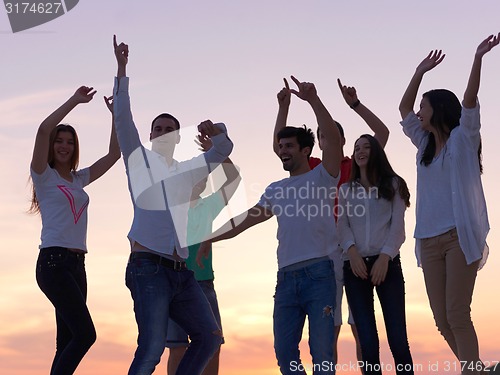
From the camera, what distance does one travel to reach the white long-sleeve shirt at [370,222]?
830 cm

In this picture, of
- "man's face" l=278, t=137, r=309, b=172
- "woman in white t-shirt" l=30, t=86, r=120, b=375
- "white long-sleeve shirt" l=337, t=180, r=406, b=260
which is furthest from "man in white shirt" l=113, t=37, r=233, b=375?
"white long-sleeve shirt" l=337, t=180, r=406, b=260

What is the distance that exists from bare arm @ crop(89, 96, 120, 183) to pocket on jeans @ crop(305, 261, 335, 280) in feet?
10.2

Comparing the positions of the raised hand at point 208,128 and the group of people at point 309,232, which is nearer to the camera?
the group of people at point 309,232

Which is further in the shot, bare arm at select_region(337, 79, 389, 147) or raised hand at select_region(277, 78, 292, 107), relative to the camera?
raised hand at select_region(277, 78, 292, 107)

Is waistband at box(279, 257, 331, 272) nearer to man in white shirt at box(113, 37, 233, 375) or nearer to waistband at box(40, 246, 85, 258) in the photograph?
man in white shirt at box(113, 37, 233, 375)

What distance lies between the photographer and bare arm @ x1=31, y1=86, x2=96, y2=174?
864cm

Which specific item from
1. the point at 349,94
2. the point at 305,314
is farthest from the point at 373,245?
the point at 349,94

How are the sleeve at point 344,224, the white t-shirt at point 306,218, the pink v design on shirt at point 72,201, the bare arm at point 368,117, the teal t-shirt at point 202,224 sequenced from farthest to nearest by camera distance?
the teal t-shirt at point 202,224, the bare arm at point 368,117, the pink v design on shirt at point 72,201, the sleeve at point 344,224, the white t-shirt at point 306,218

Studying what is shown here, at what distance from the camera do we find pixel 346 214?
859 centimetres

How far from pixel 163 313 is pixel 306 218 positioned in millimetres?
1750

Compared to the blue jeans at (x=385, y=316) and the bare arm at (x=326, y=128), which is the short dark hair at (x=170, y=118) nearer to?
the bare arm at (x=326, y=128)

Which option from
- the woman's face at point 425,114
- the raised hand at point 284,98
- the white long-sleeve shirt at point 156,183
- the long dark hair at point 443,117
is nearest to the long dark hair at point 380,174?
the long dark hair at point 443,117

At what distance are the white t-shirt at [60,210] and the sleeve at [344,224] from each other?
114 inches

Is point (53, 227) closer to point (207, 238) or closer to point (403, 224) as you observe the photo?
point (207, 238)
